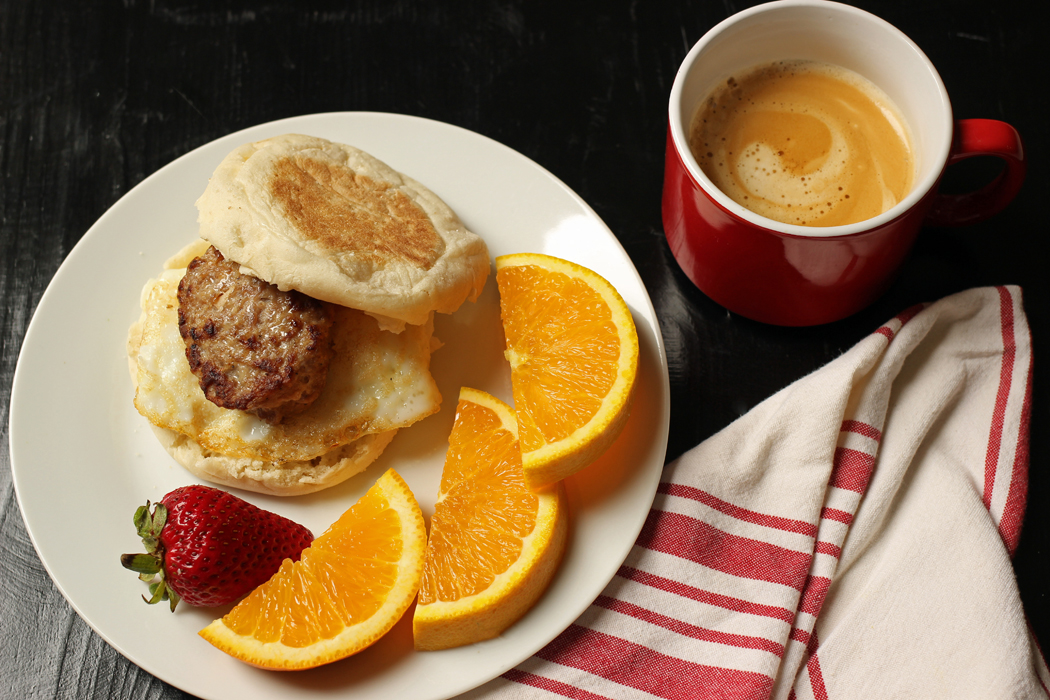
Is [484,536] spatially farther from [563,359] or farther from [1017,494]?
[1017,494]

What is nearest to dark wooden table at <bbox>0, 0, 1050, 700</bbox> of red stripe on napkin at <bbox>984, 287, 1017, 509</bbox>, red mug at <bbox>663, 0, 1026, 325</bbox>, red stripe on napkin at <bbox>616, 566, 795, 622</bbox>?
red stripe on napkin at <bbox>984, 287, 1017, 509</bbox>

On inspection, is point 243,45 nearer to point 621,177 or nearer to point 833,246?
point 621,177

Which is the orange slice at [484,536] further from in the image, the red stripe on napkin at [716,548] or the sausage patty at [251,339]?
the sausage patty at [251,339]

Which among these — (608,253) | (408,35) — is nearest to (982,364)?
(608,253)

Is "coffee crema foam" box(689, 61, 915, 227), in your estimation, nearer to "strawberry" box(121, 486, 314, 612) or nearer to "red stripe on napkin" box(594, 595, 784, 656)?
"red stripe on napkin" box(594, 595, 784, 656)

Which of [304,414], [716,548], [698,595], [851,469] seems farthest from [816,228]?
[304,414]

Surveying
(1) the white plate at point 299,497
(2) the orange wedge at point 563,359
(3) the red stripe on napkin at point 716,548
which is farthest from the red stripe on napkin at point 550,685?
(2) the orange wedge at point 563,359
